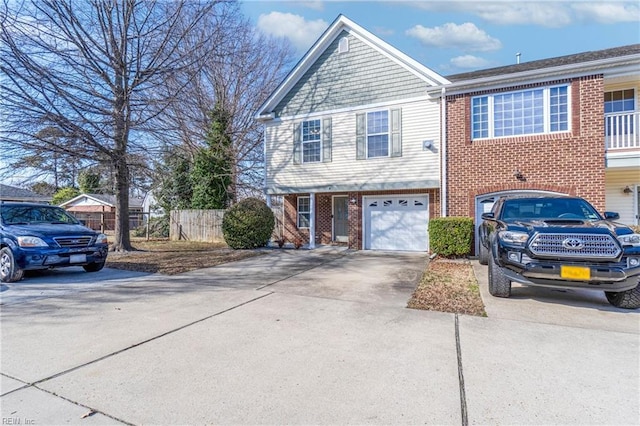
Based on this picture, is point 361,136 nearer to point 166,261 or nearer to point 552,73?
point 552,73

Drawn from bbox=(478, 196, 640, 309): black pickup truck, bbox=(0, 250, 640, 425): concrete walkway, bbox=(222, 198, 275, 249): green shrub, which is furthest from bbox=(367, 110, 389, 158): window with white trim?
bbox=(0, 250, 640, 425): concrete walkway

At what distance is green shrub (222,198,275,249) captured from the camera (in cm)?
1324

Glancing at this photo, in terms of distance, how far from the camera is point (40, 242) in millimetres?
7086

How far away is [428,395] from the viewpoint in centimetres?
278

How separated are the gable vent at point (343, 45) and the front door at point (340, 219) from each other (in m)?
6.09

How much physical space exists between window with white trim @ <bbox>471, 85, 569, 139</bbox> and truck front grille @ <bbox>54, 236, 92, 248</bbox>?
37.6ft

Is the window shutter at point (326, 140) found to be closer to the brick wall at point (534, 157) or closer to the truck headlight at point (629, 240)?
the brick wall at point (534, 157)

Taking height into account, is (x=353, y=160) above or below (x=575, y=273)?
above

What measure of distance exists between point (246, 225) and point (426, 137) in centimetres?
759

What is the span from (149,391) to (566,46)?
17721 mm

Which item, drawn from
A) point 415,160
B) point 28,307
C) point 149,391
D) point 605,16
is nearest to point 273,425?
point 149,391

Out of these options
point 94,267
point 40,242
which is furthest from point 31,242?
point 94,267

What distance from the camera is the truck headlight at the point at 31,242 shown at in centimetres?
702

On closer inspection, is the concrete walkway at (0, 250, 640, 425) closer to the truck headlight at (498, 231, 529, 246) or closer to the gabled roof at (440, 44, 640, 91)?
the truck headlight at (498, 231, 529, 246)
